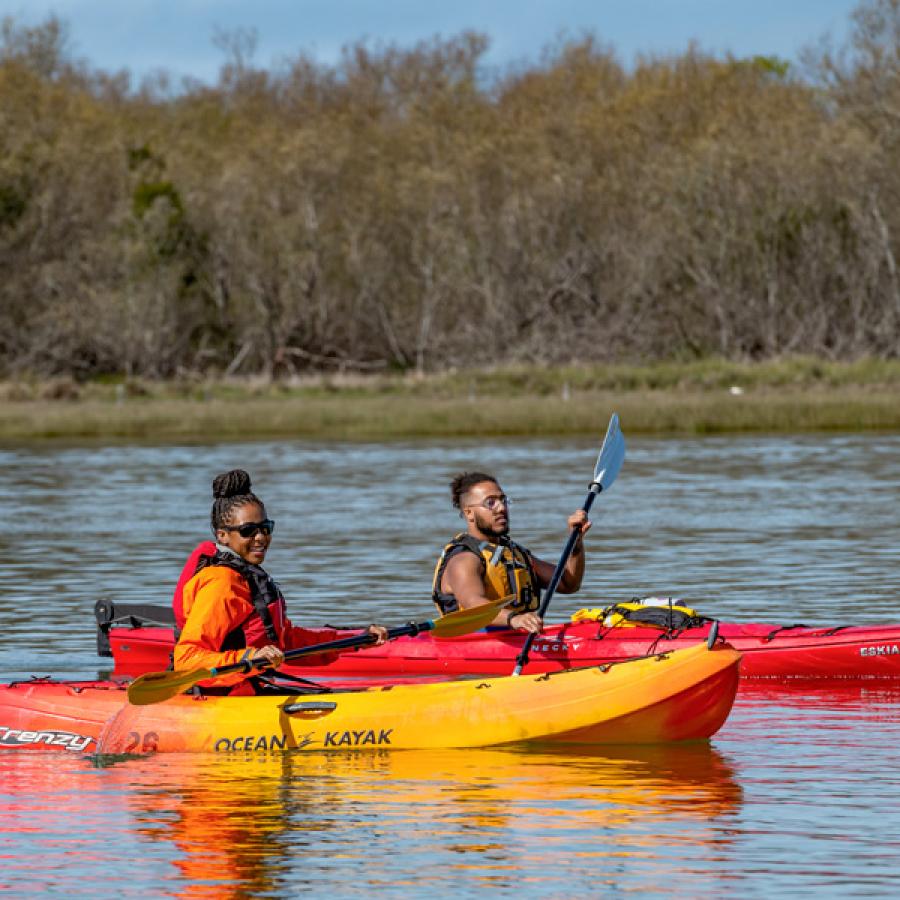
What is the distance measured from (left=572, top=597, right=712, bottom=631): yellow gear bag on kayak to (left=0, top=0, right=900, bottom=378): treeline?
36656 millimetres

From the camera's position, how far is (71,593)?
52.4ft

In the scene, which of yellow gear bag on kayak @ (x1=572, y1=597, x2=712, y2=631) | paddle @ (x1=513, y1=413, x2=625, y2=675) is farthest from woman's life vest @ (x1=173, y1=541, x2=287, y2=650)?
yellow gear bag on kayak @ (x1=572, y1=597, x2=712, y2=631)

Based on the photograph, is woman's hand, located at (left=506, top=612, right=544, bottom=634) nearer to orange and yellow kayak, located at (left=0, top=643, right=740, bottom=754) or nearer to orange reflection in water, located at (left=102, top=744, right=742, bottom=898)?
orange and yellow kayak, located at (left=0, top=643, right=740, bottom=754)

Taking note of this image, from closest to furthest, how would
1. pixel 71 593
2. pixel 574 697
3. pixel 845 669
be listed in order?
pixel 574 697 < pixel 845 669 < pixel 71 593

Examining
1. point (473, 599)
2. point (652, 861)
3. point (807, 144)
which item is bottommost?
point (652, 861)

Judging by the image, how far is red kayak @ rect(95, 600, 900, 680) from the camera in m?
11.0

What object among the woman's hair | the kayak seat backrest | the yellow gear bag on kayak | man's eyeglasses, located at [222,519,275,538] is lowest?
the kayak seat backrest

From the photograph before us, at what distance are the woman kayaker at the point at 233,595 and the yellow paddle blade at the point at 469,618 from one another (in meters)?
1.35

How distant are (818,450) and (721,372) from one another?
13028mm

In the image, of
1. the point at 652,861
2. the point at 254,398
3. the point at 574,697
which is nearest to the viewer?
the point at 652,861

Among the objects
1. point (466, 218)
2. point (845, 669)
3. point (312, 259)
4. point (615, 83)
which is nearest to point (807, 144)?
point (466, 218)

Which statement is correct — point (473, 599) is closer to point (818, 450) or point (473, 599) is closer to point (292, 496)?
point (292, 496)

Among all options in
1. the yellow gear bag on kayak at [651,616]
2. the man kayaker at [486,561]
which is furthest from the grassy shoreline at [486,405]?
the man kayaker at [486,561]

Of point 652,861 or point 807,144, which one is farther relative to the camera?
point 807,144
